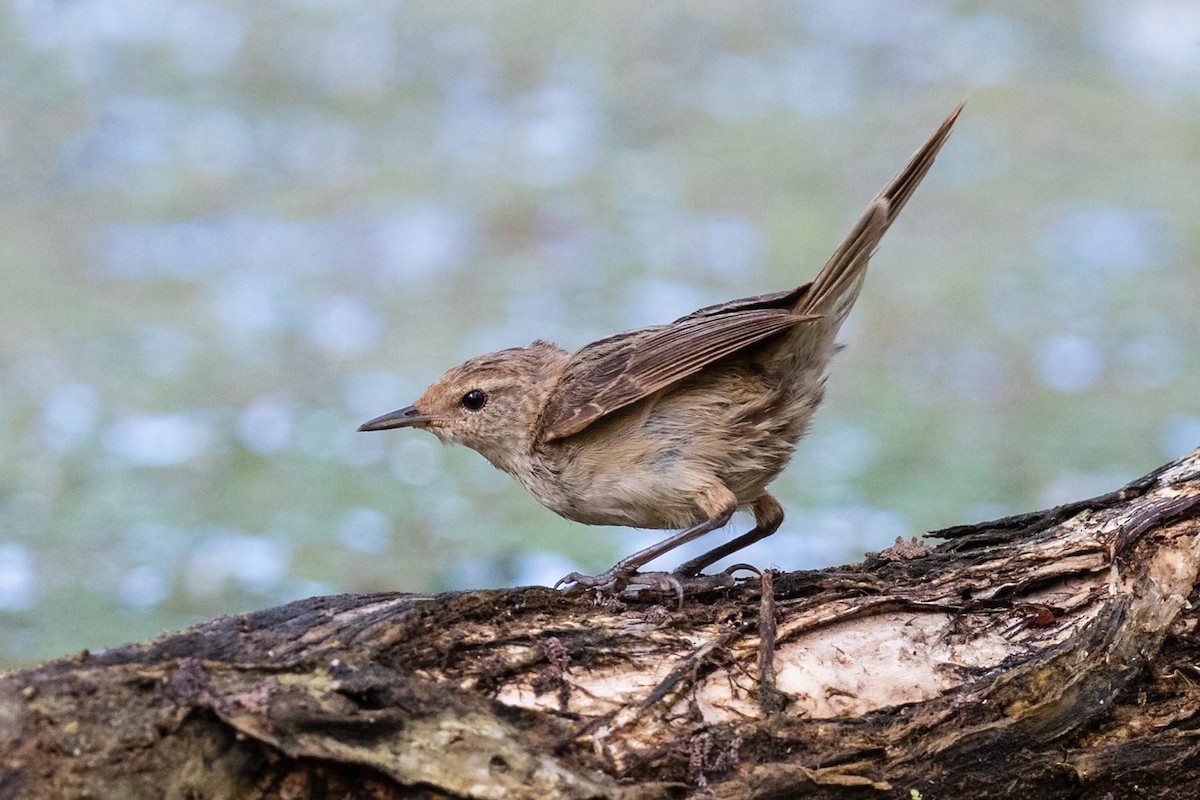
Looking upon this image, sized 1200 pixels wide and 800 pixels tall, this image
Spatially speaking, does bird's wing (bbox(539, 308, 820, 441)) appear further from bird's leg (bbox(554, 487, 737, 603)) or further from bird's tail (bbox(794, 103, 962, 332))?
bird's leg (bbox(554, 487, 737, 603))

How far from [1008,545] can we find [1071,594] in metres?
0.32

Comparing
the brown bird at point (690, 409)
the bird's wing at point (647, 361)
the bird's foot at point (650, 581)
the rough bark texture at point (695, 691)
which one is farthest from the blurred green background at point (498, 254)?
the rough bark texture at point (695, 691)

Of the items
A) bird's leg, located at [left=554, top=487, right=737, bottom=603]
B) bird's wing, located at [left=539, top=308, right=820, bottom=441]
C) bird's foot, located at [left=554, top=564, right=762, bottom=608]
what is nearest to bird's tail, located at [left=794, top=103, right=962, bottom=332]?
bird's wing, located at [left=539, top=308, right=820, bottom=441]

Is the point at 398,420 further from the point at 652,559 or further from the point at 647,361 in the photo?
the point at 652,559

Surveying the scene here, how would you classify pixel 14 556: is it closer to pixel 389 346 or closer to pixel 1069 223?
pixel 389 346

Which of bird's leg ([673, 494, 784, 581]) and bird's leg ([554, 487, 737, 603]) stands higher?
bird's leg ([673, 494, 784, 581])

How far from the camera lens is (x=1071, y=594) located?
12.9 ft

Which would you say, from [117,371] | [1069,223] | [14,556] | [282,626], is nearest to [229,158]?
[117,371]

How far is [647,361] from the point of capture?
487 centimetres

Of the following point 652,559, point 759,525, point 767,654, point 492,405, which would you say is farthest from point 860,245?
point 767,654

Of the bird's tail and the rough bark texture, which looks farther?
the bird's tail

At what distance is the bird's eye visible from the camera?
209 inches

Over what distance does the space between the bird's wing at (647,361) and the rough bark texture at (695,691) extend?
952 mm

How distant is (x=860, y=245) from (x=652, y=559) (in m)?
1.40
